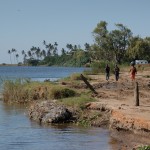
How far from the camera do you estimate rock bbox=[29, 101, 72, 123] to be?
20.1 meters

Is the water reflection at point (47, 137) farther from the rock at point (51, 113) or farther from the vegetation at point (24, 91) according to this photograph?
the vegetation at point (24, 91)

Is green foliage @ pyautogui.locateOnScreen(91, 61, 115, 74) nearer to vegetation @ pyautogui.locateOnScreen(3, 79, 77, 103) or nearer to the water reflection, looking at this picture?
vegetation @ pyautogui.locateOnScreen(3, 79, 77, 103)

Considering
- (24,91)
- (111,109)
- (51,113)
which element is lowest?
(51,113)

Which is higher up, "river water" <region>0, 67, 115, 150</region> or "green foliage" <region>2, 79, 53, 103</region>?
"green foliage" <region>2, 79, 53, 103</region>

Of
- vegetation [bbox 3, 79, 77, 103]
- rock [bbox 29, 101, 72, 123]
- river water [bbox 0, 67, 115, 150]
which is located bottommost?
river water [bbox 0, 67, 115, 150]

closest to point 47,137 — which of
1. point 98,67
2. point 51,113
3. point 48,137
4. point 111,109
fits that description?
point 48,137

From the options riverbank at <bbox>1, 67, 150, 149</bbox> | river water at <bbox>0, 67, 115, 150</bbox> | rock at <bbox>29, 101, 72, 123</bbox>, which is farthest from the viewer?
rock at <bbox>29, 101, 72, 123</bbox>

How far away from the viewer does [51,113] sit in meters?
20.5

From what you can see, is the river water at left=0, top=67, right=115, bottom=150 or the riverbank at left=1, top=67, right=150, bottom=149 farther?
the riverbank at left=1, top=67, right=150, bottom=149

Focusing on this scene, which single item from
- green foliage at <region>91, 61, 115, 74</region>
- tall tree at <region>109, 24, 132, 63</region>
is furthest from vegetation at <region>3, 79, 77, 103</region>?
tall tree at <region>109, 24, 132, 63</region>

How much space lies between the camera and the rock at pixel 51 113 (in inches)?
793

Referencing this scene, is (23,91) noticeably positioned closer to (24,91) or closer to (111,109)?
(24,91)

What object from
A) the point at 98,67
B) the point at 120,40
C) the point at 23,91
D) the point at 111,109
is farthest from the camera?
the point at 120,40

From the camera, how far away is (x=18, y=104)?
28.2 meters
